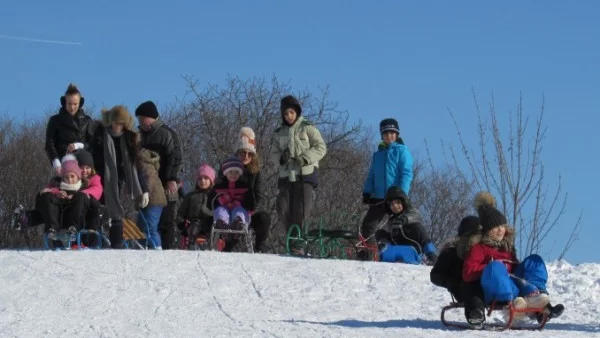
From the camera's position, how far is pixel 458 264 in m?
9.98

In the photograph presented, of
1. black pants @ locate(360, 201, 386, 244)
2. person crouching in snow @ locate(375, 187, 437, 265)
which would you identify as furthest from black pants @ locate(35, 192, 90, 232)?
person crouching in snow @ locate(375, 187, 437, 265)

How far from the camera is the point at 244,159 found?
47.9 feet

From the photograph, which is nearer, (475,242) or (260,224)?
(475,242)

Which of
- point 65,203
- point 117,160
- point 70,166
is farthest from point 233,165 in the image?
point 65,203

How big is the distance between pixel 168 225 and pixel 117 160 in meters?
1.09

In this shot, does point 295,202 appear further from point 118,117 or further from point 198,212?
point 118,117

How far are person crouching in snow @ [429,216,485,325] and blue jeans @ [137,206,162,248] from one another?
5.17 meters

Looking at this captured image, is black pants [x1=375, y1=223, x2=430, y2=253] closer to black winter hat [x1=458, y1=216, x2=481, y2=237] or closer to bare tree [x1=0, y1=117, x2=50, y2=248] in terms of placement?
black winter hat [x1=458, y1=216, x2=481, y2=237]

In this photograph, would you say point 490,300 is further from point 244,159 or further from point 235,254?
point 244,159

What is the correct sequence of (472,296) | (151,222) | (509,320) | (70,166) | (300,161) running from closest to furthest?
1. (509,320)
2. (472,296)
3. (70,166)
4. (300,161)
5. (151,222)

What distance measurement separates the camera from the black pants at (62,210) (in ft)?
45.8

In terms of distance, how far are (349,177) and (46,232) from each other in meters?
21.1

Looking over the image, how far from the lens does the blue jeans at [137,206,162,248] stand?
1438cm

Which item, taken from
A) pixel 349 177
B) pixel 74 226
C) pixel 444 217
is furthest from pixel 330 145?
pixel 74 226
